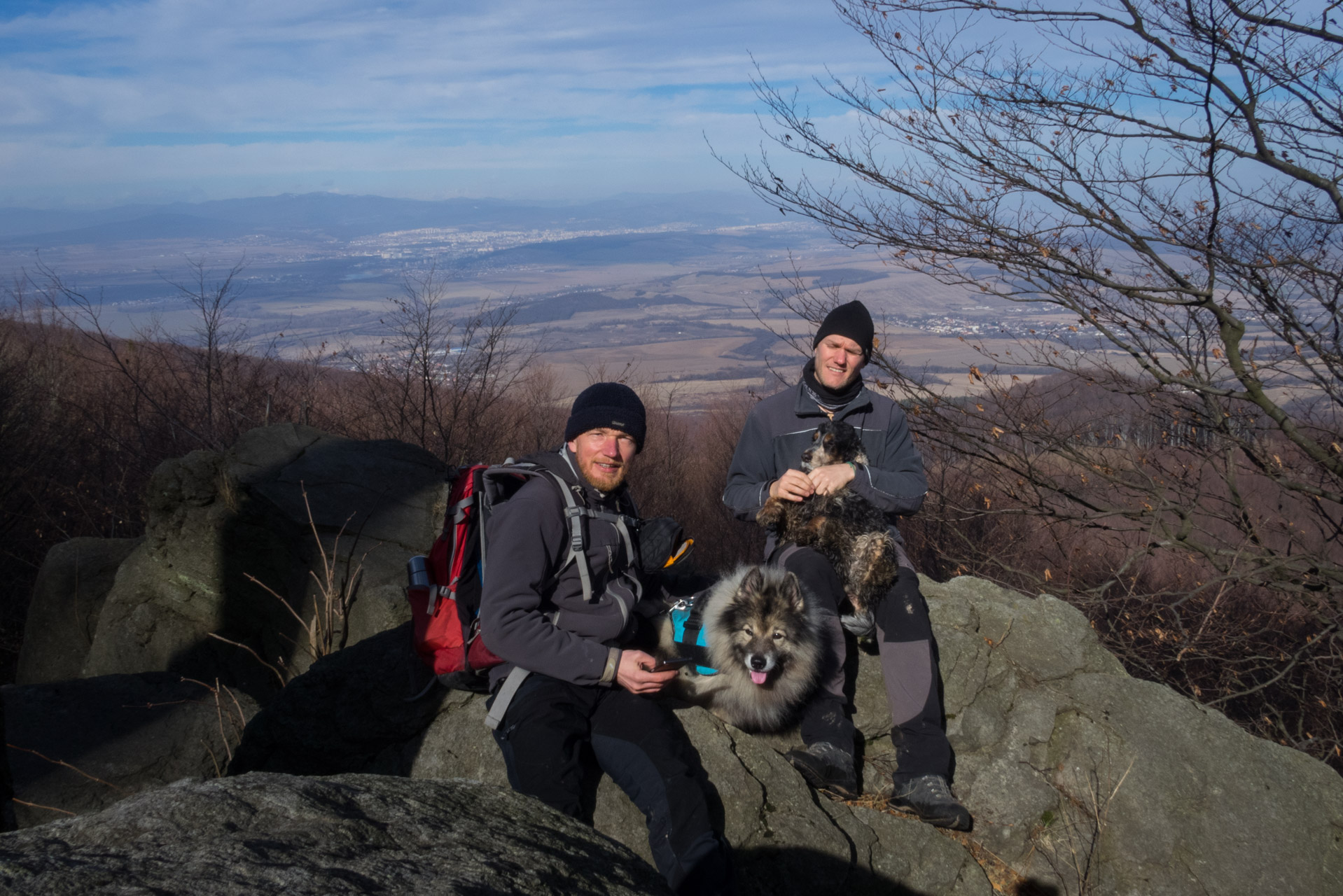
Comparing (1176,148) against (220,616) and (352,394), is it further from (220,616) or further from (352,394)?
(352,394)

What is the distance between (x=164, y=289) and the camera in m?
29.8

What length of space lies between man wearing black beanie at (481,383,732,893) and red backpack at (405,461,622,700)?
0.10 feet

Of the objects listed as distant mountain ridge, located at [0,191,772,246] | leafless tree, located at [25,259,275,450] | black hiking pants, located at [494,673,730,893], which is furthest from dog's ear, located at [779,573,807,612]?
distant mountain ridge, located at [0,191,772,246]

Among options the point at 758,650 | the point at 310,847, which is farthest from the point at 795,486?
the point at 310,847

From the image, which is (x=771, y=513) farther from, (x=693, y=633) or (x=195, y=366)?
(x=195, y=366)

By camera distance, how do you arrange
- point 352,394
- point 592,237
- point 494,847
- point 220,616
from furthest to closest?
point 592,237
point 352,394
point 220,616
point 494,847

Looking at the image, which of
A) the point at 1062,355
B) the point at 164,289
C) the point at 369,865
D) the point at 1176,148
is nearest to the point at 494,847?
the point at 369,865

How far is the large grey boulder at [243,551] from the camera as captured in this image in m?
6.74

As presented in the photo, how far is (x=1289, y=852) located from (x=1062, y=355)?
4.48 m

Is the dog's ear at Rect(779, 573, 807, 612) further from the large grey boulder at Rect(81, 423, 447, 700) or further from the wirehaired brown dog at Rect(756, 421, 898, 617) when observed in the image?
the large grey boulder at Rect(81, 423, 447, 700)

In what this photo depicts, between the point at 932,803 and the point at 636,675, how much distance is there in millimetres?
1596

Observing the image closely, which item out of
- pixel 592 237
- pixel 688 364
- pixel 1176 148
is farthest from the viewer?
pixel 592 237

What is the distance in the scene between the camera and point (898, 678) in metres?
3.93

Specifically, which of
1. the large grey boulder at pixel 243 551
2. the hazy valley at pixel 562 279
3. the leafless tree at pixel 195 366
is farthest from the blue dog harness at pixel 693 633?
the leafless tree at pixel 195 366
